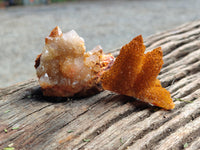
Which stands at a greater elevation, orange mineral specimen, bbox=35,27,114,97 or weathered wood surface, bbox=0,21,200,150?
orange mineral specimen, bbox=35,27,114,97

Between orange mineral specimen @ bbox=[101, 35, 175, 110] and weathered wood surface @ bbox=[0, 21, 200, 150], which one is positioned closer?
weathered wood surface @ bbox=[0, 21, 200, 150]

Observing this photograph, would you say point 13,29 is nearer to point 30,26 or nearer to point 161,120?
point 30,26

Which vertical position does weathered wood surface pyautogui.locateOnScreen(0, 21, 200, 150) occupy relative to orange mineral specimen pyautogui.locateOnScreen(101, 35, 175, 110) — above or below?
below

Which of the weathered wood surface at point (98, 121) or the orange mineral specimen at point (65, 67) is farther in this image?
the orange mineral specimen at point (65, 67)

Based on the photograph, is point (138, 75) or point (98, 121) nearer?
point (98, 121)

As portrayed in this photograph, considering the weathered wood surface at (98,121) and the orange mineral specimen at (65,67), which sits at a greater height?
the orange mineral specimen at (65,67)
